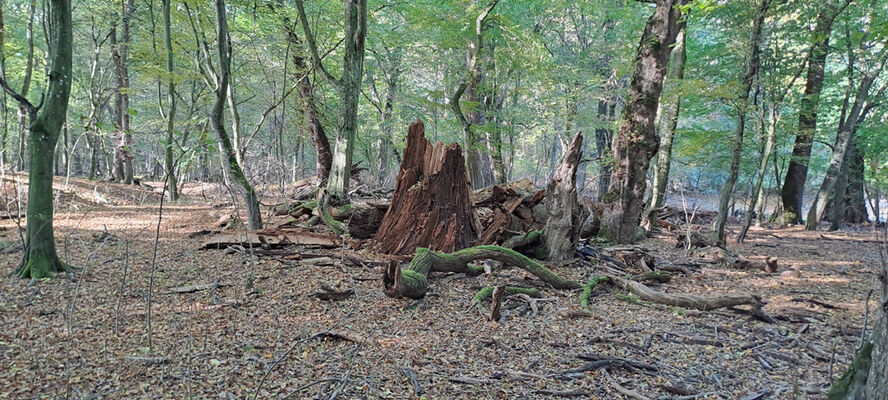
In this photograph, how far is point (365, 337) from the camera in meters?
4.01

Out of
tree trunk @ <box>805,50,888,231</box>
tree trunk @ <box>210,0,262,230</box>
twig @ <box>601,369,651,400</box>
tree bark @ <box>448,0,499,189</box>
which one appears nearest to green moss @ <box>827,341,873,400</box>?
twig @ <box>601,369,651,400</box>

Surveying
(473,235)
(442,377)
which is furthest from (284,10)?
(442,377)

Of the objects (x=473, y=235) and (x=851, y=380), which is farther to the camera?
(x=473, y=235)

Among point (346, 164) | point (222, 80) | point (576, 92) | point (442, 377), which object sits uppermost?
point (576, 92)

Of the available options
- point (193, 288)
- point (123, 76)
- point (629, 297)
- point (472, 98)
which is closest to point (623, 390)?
point (629, 297)

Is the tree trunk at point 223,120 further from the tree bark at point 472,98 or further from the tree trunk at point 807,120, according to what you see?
the tree trunk at point 807,120

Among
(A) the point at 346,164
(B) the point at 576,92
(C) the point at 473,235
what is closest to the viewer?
(C) the point at 473,235

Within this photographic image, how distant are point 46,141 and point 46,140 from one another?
0.04 ft

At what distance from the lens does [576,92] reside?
51.2 ft

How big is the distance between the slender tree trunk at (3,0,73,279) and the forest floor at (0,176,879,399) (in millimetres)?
354

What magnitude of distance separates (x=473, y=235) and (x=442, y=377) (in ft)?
12.9

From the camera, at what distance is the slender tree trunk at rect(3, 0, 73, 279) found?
5.06 meters

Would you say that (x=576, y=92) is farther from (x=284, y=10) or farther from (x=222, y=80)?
(x=222, y=80)

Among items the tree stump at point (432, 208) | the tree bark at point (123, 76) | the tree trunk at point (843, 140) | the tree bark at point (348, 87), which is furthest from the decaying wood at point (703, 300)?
the tree bark at point (123, 76)
